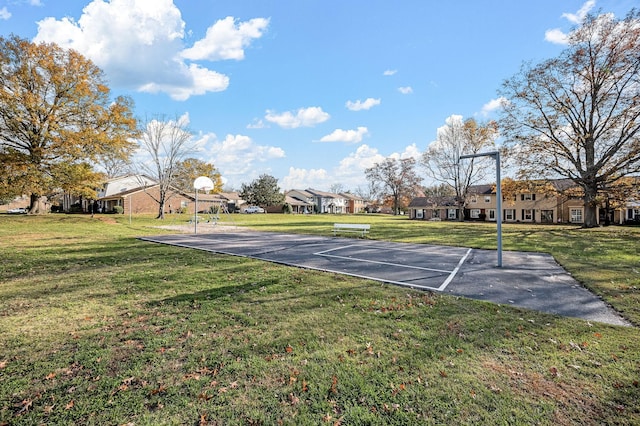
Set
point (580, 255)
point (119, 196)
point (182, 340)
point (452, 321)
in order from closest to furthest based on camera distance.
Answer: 1. point (182, 340)
2. point (452, 321)
3. point (580, 255)
4. point (119, 196)

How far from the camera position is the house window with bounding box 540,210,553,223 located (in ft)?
157

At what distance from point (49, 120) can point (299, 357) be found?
93.7 feet

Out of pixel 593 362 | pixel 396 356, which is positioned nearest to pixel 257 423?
pixel 396 356

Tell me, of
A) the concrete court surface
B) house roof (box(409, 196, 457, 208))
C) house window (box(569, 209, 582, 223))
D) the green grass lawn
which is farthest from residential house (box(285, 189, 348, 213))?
the green grass lawn

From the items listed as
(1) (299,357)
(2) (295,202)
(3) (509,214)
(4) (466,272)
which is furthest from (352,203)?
(1) (299,357)

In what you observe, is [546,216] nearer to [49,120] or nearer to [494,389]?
[494,389]

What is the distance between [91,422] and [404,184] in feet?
239

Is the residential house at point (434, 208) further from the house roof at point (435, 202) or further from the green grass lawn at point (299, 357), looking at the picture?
the green grass lawn at point (299, 357)

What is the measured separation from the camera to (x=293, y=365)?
3.58 m

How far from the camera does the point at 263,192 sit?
70.8m

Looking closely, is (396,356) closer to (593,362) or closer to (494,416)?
(494,416)

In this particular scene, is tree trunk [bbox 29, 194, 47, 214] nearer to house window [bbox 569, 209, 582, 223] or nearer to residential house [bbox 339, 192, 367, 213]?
house window [bbox 569, 209, 582, 223]

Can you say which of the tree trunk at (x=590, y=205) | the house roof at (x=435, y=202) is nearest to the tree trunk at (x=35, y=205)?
the tree trunk at (x=590, y=205)

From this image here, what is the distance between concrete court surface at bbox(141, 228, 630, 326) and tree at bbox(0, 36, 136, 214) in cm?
1597
